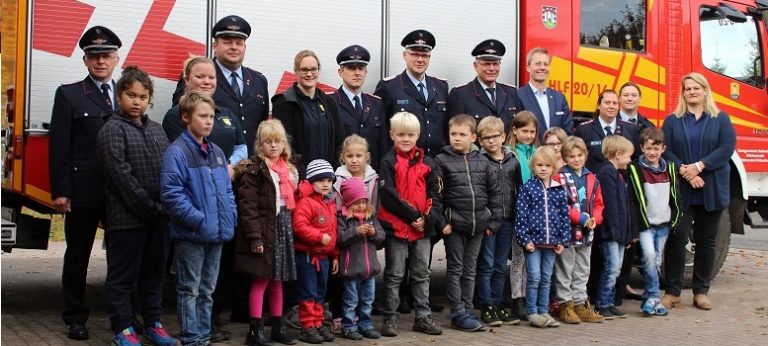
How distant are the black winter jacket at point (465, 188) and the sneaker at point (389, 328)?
0.73 m

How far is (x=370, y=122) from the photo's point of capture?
275 inches

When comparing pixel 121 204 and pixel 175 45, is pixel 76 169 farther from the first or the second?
pixel 175 45

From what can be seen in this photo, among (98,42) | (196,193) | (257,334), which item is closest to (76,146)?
(98,42)

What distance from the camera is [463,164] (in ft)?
21.4

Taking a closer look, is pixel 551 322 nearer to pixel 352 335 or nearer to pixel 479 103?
pixel 352 335

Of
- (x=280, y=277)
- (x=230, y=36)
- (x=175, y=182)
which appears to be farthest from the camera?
(x=230, y=36)

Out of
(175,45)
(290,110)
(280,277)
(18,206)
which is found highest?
(175,45)

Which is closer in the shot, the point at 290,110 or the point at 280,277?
the point at 280,277

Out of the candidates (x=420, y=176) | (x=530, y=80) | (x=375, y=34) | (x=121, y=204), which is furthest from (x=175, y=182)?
(x=530, y=80)

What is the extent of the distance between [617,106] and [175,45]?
3.60 m

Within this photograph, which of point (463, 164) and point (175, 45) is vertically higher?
point (175, 45)

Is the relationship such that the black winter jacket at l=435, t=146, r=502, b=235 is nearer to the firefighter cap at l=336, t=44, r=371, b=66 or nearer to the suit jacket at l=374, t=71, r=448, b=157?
the suit jacket at l=374, t=71, r=448, b=157

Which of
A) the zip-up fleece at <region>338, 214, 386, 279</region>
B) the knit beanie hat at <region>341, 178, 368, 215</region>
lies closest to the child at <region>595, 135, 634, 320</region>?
the zip-up fleece at <region>338, 214, 386, 279</region>

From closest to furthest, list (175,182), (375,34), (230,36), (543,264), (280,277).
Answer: (175,182) < (280,277) < (230,36) < (543,264) < (375,34)
